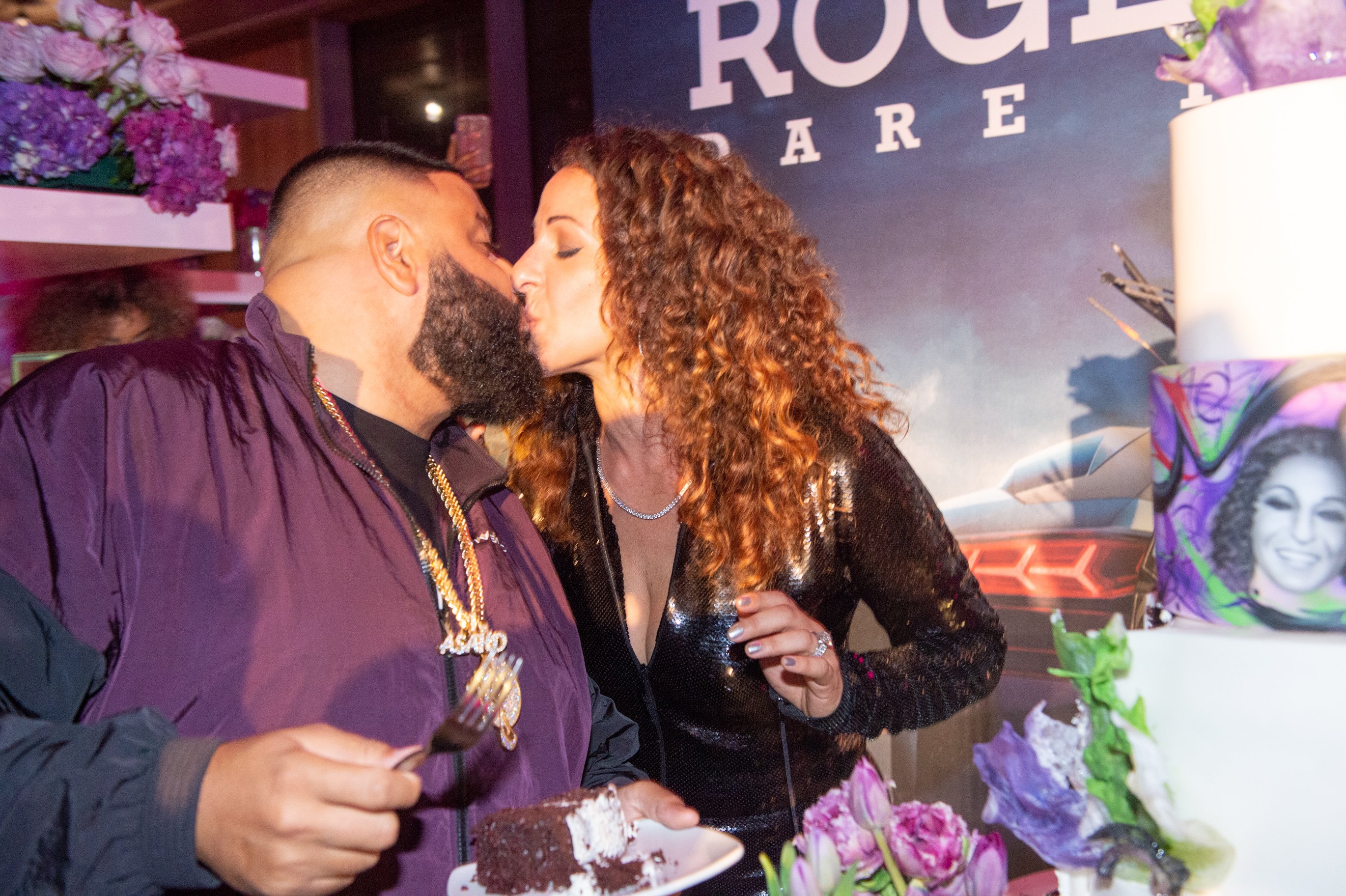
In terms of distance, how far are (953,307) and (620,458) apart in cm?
135

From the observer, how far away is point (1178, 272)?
125cm

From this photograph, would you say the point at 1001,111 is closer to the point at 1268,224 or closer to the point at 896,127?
the point at 896,127

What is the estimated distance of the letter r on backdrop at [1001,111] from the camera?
2930mm

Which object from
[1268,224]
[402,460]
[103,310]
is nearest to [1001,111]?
[1268,224]

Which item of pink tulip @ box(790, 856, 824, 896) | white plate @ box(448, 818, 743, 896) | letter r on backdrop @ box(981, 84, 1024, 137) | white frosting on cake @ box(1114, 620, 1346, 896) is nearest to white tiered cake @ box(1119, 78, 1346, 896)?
white frosting on cake @ box(1114, 620, 1346, 896)

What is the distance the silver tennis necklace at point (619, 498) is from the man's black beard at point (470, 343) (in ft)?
1.15

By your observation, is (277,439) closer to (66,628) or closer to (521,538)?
(66,628)

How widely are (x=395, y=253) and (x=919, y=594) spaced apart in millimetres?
1215

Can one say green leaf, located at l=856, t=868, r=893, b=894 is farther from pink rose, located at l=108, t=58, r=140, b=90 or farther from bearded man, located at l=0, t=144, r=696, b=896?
pink rose, located at l=108, t=58, r=140, b=90

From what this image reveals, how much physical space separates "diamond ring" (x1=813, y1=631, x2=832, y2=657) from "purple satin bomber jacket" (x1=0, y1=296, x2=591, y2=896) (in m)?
0.46

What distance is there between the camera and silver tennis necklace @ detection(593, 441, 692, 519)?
2.15m

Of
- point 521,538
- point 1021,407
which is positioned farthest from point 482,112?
point 521,538

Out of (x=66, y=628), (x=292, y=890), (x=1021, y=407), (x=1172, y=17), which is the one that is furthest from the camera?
(x=1021, y=407)

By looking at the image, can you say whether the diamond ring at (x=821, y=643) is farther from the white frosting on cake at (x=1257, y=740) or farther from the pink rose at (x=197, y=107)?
the pink rose at (x=197, y=107)
